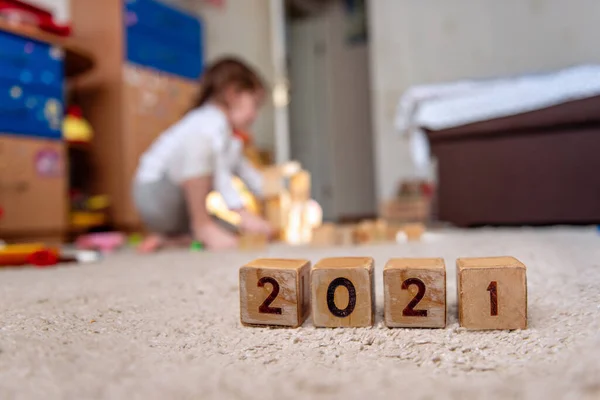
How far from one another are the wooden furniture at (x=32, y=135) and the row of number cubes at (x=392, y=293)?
1.43m

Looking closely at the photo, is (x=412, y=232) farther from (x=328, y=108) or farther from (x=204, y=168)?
(x=328, y=108)

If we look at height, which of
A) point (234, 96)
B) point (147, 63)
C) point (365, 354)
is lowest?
point (365, 354)

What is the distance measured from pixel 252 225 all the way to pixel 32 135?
889 mm

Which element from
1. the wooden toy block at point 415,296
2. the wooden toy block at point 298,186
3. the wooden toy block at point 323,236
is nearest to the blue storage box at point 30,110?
the wooden toy block at point 298,186

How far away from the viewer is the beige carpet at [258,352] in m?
0.33

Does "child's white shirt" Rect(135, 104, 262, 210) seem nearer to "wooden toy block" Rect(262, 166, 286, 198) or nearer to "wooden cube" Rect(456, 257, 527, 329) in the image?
"wooden toy block" Rect(262, 166, 286, 198)

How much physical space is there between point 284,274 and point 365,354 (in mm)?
122

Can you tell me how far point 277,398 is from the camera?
0.32m

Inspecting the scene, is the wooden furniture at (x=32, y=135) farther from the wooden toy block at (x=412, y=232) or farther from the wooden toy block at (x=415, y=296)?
the wooden toy block at (x=415, y=296)

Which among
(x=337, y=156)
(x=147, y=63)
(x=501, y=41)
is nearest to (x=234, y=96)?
(x=147, y=63)

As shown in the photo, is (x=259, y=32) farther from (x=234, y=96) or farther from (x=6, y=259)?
(x=6, y=259)

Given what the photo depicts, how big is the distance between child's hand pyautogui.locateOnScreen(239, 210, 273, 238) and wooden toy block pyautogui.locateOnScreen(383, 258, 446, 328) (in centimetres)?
99

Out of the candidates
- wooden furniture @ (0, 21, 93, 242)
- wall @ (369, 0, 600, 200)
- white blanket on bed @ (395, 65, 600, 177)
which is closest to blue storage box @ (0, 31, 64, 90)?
wooden furniture @ (0, 21, 93, 242)

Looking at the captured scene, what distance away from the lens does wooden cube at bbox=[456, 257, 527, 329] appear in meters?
0.47
